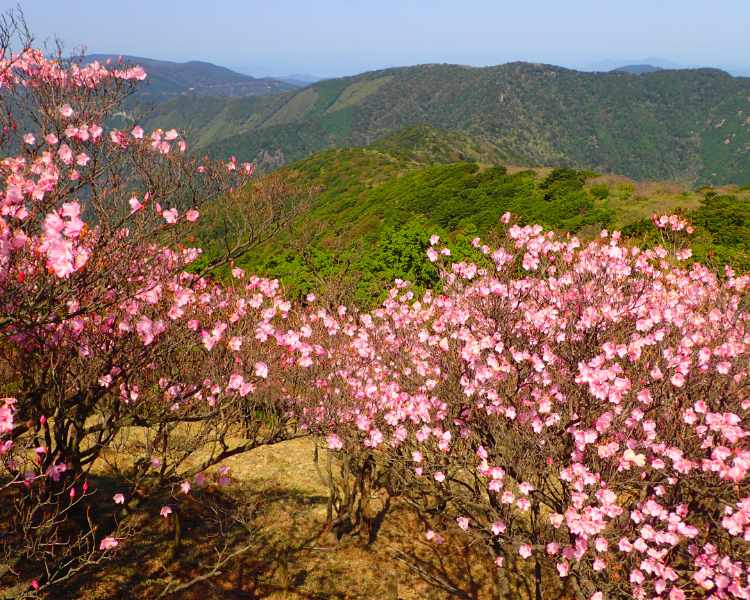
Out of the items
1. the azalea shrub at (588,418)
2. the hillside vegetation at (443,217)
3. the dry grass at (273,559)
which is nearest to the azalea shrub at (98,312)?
the dry grass at (273,559)

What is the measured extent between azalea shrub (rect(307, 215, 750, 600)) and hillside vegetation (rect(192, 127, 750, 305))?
186cm

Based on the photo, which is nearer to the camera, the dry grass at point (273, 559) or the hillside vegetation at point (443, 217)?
the dry grass at point (273, 559)

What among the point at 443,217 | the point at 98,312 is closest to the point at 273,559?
the point at 98,312

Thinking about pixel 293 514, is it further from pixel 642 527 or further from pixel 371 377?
pixel 642 527

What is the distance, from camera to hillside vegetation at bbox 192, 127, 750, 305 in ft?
67.6

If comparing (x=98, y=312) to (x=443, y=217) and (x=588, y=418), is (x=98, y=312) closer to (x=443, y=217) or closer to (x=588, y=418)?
(x=588, y=418)

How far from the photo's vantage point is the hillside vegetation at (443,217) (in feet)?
67.6

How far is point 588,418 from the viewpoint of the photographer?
5664 mm

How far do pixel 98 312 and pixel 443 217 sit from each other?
4632 centimetres

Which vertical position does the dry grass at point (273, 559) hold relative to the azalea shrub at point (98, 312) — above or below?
below

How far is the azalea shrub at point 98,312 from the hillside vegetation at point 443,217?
95.9 inches

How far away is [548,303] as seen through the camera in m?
6.70

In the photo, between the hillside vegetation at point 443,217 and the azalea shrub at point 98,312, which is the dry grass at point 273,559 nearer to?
the azalea shrub at point 98,312

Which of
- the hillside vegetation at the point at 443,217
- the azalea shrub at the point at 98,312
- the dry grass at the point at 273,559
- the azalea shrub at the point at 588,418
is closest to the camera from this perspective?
the azalea shrub at the point at 98,312
